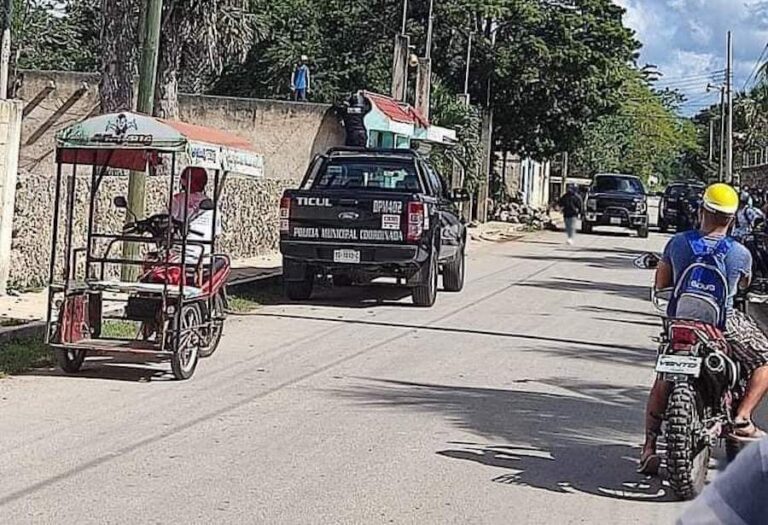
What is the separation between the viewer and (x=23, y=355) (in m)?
11.1

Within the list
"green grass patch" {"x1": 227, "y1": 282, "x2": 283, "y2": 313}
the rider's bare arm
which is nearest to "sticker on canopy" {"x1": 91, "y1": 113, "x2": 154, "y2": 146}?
the rider's bare arm

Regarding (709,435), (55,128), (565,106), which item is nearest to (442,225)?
(709,435)

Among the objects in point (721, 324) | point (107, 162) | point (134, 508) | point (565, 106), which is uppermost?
point (565, 106)

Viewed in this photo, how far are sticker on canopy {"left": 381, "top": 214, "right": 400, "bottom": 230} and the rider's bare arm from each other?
26.4 feet

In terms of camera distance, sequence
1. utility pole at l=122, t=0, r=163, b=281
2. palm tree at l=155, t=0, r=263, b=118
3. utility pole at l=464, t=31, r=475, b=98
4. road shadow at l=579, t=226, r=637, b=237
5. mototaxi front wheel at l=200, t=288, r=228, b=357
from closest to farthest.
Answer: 1. mototaxi front wheel at l=200, t=288, r=228, b=357
2. utility pole at l=122, t=0, r=163, b=281
3. palm tree at l=155, t=0, r=263, b=118
4. road shadow at l=579, t=226, r=637, b=237
5. utility pole at l=464, t=31, r=475, b=98

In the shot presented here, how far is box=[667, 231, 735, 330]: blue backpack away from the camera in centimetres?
722

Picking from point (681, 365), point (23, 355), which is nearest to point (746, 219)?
point (23, 355)

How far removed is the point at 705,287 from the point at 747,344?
412mm

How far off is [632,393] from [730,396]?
11.5ft

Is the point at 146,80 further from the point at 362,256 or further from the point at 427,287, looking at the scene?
the point at 427,287

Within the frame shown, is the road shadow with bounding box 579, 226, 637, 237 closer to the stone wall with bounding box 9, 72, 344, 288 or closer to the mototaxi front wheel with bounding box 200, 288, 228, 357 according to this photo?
the stone wall with bounding box 9, 72, 344, 288

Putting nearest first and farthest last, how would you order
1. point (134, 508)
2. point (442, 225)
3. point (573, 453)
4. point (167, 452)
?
1. point (134, 508)
2. point (167, 452)
3. point (573, 453)
4. point (442, 225)

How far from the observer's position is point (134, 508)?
649 cm

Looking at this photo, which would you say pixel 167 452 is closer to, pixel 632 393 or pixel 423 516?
pixel 423 516
